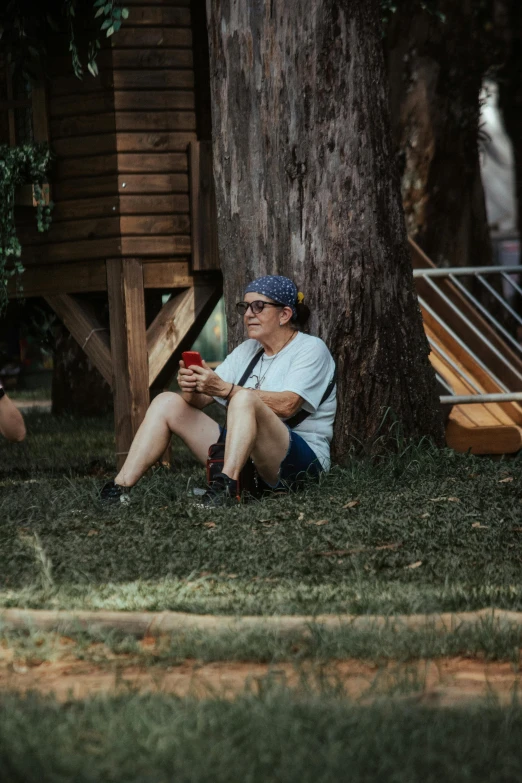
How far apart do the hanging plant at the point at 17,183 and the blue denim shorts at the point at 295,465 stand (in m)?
3.39

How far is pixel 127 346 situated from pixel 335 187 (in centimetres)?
253

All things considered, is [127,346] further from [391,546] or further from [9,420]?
[391,546]

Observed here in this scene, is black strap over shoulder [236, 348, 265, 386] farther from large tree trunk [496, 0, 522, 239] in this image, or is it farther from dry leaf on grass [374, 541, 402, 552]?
large tree trunk [496, 0, 522, 239]

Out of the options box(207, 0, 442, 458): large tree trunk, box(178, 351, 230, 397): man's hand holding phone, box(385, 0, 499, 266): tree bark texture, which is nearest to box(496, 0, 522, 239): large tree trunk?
box(385, 0, 499, 266): tree bark texture

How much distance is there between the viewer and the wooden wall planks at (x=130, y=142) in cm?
933

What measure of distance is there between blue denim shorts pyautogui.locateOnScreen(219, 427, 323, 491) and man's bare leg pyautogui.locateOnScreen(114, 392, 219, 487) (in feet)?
0.50

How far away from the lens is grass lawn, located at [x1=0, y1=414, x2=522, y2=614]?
451 centimetres

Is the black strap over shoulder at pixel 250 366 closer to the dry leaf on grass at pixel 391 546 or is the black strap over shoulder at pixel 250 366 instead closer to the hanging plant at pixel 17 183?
the dry leaf on grass at pixel 391 546

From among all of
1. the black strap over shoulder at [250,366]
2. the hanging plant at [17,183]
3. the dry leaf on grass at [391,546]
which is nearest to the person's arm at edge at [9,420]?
the black strap over shoulder at [250,366]

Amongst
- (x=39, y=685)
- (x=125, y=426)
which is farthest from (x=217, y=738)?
(x=125, y=426)

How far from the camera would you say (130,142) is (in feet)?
30.7

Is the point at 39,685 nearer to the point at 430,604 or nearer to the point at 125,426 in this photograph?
the point at 430,604

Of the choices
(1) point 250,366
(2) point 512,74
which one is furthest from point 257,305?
(2) point 512,74

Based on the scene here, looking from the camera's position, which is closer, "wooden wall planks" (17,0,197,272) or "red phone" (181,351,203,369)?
"red phone" (181,351,203,369)
